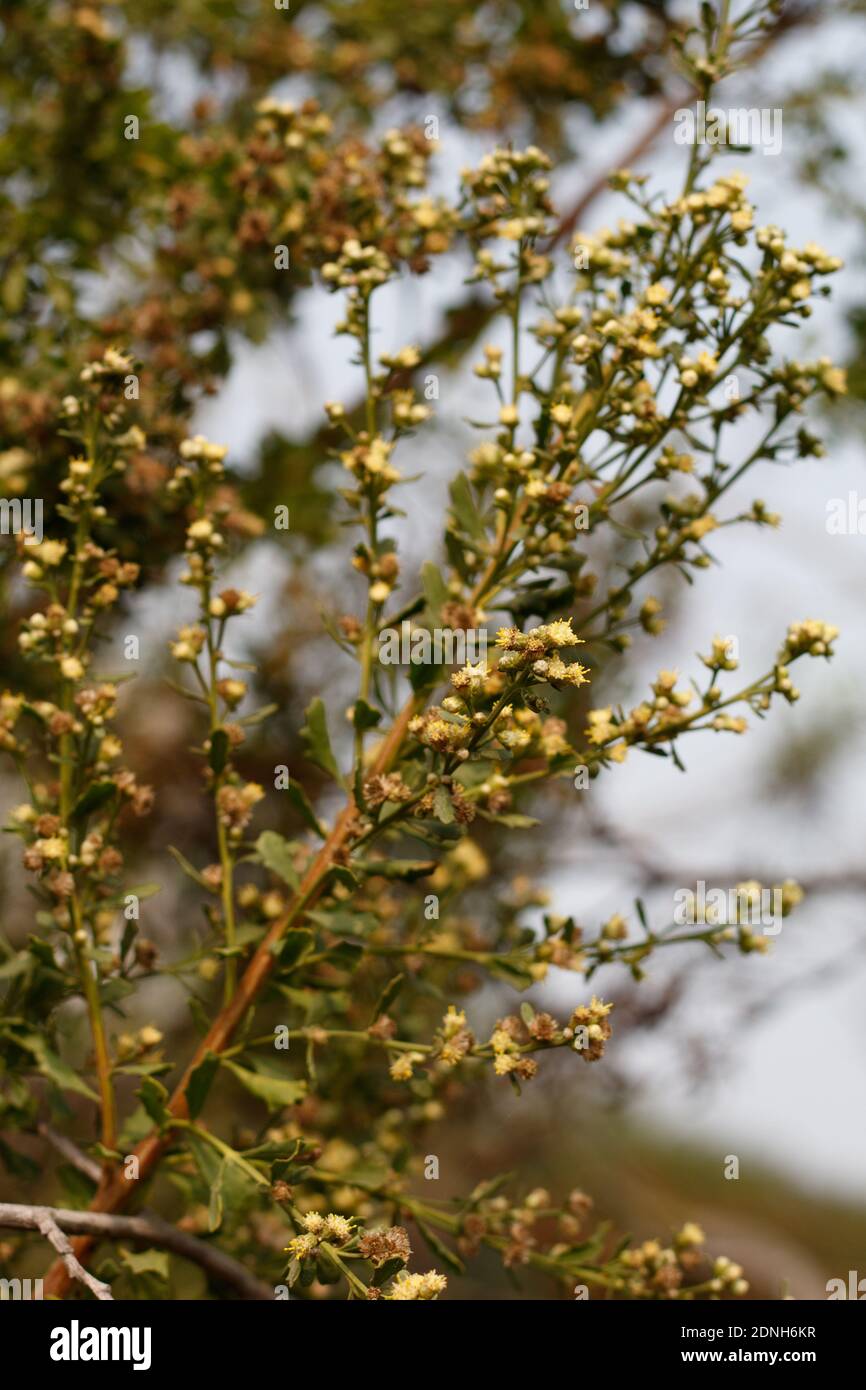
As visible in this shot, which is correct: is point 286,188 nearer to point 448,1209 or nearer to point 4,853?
point 4,853

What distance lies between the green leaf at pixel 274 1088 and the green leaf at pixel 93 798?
0.26m

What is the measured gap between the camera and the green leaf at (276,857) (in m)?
1.14

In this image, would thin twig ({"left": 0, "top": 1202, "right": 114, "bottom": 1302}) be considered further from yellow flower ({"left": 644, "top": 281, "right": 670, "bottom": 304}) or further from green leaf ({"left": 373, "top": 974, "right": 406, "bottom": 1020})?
yellow flower ({"left": 644, "top": 281, "right": 670, "bottom": 304})

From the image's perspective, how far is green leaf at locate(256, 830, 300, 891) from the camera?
3.75 feet

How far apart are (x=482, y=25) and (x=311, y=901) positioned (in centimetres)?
222

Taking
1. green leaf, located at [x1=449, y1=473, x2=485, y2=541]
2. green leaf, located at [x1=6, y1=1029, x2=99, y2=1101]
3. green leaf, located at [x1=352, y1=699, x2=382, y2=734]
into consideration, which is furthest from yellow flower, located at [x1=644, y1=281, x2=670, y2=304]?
green leaf, located at [x1=6, y1=1029, x2=99, y2=1101]

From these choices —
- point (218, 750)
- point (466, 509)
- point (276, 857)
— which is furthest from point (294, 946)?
point (466, 509)

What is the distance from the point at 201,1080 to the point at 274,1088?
6 centimetres

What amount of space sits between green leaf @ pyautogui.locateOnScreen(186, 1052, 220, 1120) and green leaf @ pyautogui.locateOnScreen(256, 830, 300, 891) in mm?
168

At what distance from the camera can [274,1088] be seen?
3.58 feet

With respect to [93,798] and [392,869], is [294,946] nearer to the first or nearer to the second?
[392,869]

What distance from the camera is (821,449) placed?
4.08 ft

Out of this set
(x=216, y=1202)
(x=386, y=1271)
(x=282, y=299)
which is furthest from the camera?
(x=282, y=299)
